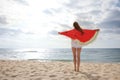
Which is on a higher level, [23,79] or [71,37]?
[71,37]

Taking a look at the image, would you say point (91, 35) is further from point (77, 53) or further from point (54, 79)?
point (54, 79)

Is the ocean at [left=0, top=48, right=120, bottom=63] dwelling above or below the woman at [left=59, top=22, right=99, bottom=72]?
below

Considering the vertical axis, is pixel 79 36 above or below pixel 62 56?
above

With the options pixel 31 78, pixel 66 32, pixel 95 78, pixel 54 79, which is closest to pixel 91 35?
pixel 66 32

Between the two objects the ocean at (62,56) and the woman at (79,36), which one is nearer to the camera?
the woman at (79,36)

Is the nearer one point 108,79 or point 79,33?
point 108,79

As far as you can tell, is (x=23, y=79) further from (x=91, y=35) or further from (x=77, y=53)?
(x=91, y=35)

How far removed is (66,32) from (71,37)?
0.32 meters

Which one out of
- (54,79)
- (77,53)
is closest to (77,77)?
(54,79)

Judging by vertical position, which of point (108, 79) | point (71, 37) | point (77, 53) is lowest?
point (108, 79)

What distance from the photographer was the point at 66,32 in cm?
754

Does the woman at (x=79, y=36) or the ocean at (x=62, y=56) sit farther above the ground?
the woman at (x=79, y=36)

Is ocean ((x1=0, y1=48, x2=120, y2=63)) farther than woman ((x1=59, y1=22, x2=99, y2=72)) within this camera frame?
Yes

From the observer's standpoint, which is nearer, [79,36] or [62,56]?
[79,36]
